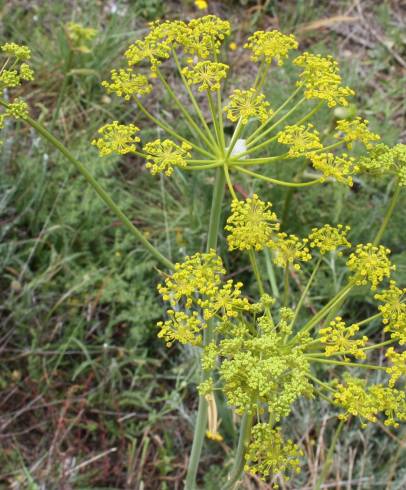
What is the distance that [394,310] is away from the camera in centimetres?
209

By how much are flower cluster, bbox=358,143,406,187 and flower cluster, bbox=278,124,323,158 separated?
184 mm

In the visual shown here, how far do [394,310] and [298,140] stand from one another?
0.65 metres

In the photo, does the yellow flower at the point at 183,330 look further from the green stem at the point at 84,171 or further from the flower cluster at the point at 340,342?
the flower cluster at the point at 340,342

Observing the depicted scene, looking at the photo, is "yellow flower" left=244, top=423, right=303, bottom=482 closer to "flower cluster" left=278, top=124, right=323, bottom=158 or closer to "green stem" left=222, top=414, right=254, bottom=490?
"green stem" left=222, top=414, right=254, bottom=490

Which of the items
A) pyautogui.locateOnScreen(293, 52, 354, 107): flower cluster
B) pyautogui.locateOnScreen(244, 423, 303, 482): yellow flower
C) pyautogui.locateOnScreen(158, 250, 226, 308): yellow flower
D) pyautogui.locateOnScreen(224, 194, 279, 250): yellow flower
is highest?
pyautogui.locateOnScreen(293, 52, 354, 107): flower cluster

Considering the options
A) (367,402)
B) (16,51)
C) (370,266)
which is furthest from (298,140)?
(16,51)

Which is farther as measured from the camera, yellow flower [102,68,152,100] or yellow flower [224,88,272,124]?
yellow flower [102,68,152,100]

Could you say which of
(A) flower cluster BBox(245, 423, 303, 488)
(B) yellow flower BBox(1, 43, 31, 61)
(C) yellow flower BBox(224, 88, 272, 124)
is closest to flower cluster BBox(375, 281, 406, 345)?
(A) flower cluster BBox(245, 423, 303, 488)

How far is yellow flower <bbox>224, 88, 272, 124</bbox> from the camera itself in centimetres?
225

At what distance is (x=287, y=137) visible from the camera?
2170mm

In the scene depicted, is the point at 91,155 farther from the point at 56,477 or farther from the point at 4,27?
the point at 56,477

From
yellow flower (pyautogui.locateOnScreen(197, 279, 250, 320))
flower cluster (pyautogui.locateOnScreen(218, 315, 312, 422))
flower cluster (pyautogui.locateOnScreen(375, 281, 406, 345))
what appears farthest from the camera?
flower cluster (pyautogui.locateOnScreen(375, 281, 406, 345))

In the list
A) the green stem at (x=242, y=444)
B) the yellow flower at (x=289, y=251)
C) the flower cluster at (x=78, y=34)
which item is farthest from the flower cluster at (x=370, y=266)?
the flower cluster at (x=78, y=34)

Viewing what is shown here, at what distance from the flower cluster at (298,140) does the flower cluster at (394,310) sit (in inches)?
20.7
